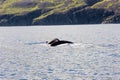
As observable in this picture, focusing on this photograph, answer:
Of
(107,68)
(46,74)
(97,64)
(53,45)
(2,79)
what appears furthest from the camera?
(53,45)

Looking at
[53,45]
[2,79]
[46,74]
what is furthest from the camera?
[53,45]

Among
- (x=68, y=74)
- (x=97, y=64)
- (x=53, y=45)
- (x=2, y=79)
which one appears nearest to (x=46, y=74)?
(x=68, y=74)

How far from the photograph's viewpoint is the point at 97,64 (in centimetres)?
6938

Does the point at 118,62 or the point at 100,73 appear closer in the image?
the point at 100,73

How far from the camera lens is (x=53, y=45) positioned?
119m

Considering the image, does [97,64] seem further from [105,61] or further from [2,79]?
[2,79]

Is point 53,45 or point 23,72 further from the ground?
point 23,72

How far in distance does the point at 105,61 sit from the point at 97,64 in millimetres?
4139

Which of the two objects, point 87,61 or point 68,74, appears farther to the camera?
point 87,61

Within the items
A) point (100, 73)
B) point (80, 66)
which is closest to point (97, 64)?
point (80, 66)

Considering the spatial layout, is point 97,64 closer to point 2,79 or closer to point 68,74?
point 68,74

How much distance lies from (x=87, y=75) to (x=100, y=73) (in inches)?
104

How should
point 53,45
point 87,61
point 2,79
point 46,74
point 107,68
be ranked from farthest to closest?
1. point 53,45
2. point 87,61
3. point 107,68
4. point 46,74
5. point 2,79

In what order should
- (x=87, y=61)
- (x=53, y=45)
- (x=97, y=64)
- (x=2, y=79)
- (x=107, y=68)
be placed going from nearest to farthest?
Result: (x=2, y=79), (x=107, y=68), (x=97, y=64), (x=87, y=61), (x=53, y=45)
